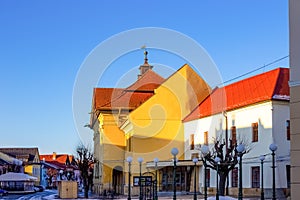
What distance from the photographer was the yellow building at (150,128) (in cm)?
A: 5050

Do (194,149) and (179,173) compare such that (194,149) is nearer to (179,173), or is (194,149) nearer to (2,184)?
(179,173)

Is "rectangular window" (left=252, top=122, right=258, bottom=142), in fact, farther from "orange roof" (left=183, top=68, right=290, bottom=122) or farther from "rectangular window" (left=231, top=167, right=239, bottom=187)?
"rectangular window" (left=231, top=167, right=239, bottom=187)

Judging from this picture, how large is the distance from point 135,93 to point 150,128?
6.78m

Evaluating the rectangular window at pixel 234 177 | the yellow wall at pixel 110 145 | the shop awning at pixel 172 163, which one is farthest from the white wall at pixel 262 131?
the yellow wall at pixel 110 145

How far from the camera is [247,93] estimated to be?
1704 inches

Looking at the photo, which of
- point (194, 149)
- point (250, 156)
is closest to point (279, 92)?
point (250, 156)

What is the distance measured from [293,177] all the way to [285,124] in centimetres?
2269

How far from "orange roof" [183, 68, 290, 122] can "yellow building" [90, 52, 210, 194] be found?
164cm

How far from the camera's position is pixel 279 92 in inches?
1524

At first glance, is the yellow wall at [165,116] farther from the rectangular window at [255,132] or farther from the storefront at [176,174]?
the rectangular window at [255,132]

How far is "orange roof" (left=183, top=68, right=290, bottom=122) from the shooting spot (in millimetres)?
39125

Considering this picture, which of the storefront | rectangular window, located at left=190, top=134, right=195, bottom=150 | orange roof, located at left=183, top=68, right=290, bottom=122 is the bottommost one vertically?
the storefront

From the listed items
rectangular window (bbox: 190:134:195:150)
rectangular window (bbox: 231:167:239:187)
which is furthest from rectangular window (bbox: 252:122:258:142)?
rectangular window (bbox: 190:134:195:150)

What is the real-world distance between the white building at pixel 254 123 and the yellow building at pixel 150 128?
3119 millimetres
